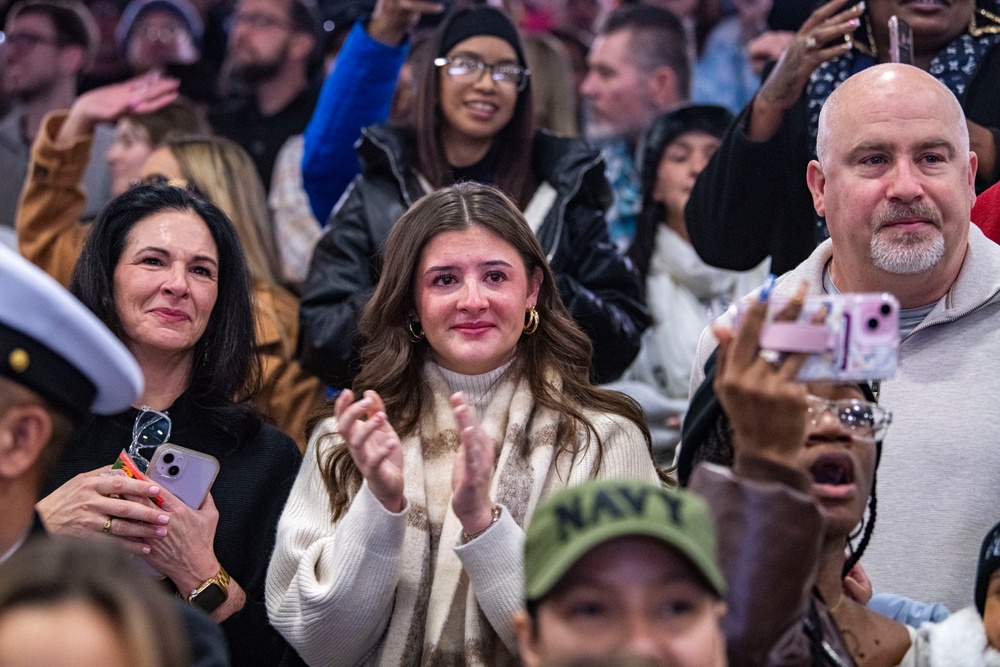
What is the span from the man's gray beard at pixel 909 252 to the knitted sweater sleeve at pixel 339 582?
1465 millimetres

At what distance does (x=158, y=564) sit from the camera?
365 cm

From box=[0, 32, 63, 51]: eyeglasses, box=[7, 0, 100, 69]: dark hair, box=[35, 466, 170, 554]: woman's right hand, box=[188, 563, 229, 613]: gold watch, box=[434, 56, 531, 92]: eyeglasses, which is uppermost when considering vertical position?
box=[7, 0, 100, 69]: dark hair

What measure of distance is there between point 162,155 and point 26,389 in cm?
325

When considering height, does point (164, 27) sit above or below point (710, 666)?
above

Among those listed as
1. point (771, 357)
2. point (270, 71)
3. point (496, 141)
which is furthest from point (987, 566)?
point (270, 71)

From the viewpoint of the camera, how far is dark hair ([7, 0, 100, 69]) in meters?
6.93

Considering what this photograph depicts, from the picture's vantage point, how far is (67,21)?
22.7ft

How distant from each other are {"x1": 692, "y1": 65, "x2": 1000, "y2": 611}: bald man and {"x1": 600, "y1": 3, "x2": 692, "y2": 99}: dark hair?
2372 mm

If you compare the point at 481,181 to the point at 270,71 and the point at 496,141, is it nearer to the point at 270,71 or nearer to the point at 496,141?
the point at 496,141

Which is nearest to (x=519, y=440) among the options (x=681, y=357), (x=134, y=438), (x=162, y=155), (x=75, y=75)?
(x=134, y=438)

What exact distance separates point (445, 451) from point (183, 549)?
0.71 m

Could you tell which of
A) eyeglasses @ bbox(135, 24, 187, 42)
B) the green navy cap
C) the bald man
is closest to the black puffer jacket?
the bald man

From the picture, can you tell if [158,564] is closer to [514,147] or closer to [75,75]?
[514,147]

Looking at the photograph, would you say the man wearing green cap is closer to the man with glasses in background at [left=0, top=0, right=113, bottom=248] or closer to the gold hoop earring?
the gold hoop earring
